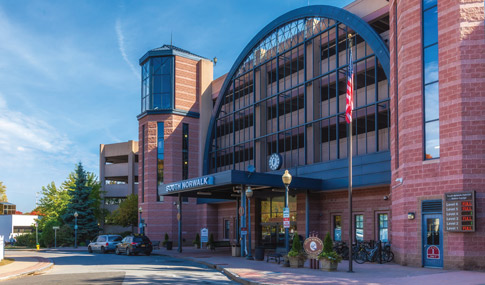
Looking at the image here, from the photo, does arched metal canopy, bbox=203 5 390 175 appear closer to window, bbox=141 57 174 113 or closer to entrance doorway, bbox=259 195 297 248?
window, bbox=141 57 174 113

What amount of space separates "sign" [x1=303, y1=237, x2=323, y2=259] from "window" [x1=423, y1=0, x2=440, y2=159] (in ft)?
19.2

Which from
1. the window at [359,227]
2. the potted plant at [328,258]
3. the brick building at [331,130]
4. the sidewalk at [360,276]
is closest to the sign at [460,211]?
the brick building at [331,130]

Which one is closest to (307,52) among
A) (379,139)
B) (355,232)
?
(379,139)

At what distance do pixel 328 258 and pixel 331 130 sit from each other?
16624 millimetres

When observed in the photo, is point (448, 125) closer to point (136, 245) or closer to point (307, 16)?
point (307, 16)

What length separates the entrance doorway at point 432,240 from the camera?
2039 centimetres

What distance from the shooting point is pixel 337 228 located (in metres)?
33.6

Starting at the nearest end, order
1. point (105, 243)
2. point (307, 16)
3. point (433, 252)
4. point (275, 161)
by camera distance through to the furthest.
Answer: point (433, 252) → point (307, 16) → point (275, 161) → point (105, 243)

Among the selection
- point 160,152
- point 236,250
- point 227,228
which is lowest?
point 227,228

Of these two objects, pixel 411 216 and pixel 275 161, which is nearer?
pixel 411 216

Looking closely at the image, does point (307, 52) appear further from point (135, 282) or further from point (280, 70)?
point (135, 282)

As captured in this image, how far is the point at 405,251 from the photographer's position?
2203cm

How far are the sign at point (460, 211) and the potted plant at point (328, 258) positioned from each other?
4.51 m

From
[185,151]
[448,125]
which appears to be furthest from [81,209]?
[448,125]
